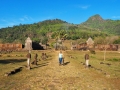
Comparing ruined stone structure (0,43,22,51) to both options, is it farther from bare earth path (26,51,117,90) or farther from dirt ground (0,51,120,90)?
bare earth path (26,51,117,90)

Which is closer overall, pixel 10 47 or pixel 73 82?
pixel 73 82

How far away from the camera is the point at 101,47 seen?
8644 cm

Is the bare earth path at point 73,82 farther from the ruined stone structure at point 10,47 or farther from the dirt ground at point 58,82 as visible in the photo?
the ruined stone structure at point 10,47

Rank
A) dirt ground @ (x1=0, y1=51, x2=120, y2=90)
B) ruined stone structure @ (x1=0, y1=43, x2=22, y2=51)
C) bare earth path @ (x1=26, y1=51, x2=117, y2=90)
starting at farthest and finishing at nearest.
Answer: ruined stone structure @ (x1=0, y1=43, x2=22, y2=51) < bare earth path @ (x1=26, y1=51, x2=117, y2=90) < dirt ground @ (x1=0, y1=51, x2=120, y2=90)

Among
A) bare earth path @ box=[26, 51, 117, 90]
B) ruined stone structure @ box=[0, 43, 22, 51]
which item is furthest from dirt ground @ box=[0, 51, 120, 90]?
ruined stone structure @ box=[0, 43, 22, 51]

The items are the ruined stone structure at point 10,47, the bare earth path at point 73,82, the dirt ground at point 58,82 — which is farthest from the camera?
the ruined stone structure at point 10,47

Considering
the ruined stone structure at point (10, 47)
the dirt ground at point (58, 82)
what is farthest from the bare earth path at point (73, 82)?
the ruined stone structure at point (10, 47)

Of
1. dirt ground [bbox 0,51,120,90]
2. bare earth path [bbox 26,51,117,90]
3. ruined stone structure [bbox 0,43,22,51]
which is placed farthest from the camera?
ruined stone structure [bbox 0,43,22,51]

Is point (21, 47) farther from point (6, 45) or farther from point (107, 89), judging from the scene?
point (107, 89)

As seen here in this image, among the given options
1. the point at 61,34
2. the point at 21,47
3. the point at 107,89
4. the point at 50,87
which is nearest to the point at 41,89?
the point at 50,87

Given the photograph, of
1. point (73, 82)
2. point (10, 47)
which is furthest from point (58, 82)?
point (10, 47)

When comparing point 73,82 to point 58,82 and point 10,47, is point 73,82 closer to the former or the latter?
point 58,82

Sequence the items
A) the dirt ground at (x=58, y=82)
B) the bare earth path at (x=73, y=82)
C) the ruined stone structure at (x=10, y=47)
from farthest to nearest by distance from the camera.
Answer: the ruined stone structure at (x=10, y=47) → the bare earth path at (x=73, y=82) → the dirt ground at (x=58, y=82)

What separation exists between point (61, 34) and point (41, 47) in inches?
809
